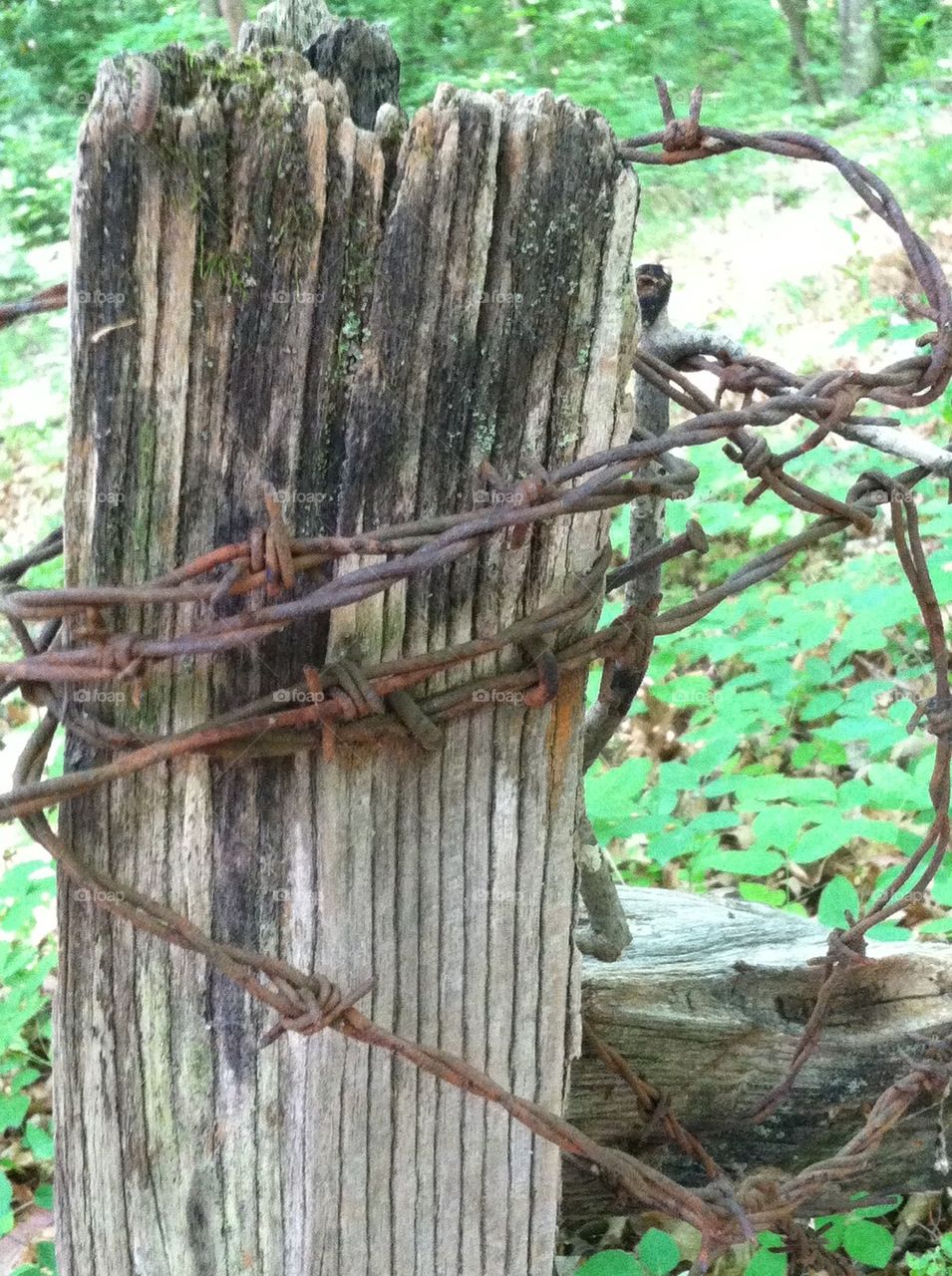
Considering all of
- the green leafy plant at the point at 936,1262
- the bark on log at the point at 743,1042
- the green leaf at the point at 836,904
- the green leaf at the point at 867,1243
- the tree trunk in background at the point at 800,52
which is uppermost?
the tree trunk in background at the point at 800,52

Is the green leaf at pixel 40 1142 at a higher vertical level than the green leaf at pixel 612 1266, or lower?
lower

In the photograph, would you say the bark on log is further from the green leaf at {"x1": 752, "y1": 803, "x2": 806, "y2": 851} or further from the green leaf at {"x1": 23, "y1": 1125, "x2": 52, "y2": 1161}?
the green leaf at {"x1": 23, "y1": 1125, "x2": 52, "y2": 1161}

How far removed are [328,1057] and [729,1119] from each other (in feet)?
3.23

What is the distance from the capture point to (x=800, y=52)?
39.4ft

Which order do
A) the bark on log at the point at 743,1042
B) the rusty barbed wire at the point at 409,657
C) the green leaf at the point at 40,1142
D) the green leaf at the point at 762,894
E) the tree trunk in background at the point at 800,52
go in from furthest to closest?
1. the tree trunk in background at the point at 800,52
2. the green leaf at the point at 762,894
3. the green leaf at the point at 40,1142
4. the bark on log at the point at 743,1042
5. the rusty barbed wire at the point at 409,657

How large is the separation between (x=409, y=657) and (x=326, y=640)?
0.08 metres

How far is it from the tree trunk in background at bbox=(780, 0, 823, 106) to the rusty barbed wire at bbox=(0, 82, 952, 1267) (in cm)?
1185

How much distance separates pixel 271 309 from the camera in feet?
3.10

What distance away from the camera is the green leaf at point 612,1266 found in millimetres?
1709

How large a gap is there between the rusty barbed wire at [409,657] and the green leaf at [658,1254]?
17.5 inches

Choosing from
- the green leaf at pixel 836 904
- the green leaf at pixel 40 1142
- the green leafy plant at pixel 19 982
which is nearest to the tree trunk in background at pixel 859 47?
the green leaf at pixel 836 904

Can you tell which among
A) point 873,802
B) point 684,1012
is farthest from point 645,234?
point 684,1012

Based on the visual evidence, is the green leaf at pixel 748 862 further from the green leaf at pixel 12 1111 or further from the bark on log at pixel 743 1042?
the green leaf at pixel 12 1111

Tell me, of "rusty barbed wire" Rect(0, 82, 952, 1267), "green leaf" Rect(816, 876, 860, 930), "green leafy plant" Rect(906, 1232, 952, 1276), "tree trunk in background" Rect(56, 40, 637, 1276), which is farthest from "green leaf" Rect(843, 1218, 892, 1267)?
"tree trunk in background" Rect(56, 40, 637, 1276)
